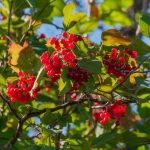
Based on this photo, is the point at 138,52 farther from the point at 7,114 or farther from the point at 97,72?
the point at 7,114

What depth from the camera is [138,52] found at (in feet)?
7.18

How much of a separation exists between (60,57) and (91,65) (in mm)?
152

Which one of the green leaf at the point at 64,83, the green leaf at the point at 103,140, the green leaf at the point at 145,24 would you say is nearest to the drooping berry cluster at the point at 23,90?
the green leaf at the point at 64,83

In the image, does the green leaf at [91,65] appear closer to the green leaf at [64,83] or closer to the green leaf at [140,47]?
the green leaf at [64,83]

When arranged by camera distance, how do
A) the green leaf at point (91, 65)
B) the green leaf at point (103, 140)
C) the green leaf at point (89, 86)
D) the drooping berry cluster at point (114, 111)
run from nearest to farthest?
the green leaf at point (91, 65) → the green leaf at point (89, 86) → the drooping berry cluster at point (114, 111) → the green leaf at point (103, 140)

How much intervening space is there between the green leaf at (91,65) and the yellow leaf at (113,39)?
0.47ft

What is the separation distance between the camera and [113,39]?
2.00m

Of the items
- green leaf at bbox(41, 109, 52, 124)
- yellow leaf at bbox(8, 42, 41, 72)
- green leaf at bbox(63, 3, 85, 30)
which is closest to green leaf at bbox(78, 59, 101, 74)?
yellow leaf at bbox(8, 42, 41, 72)

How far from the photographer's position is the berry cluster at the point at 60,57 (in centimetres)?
191

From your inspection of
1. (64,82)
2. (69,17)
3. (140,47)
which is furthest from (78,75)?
(69,17)

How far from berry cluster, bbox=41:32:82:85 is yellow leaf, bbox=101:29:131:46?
12 cm

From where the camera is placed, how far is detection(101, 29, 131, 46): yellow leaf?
1987 mm

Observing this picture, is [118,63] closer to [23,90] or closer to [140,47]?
[140,47]

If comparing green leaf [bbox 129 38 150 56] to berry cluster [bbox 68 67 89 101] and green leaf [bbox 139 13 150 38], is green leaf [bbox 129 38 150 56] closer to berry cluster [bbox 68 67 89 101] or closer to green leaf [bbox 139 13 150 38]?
green leaf [bbox 139 13 150 38]
